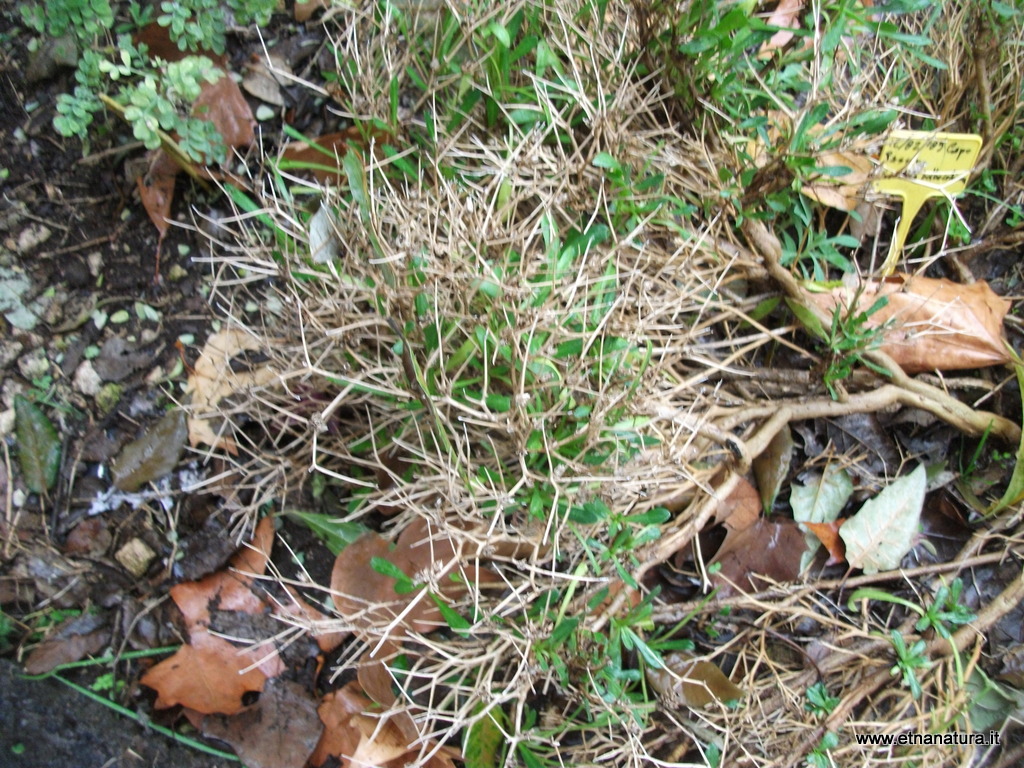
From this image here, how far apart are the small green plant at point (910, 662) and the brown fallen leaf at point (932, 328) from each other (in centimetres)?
62

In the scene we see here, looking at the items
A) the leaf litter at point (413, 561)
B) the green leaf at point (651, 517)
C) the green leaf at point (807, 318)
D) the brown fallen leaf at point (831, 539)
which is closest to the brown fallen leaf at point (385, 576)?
the leaf litter at point (413, 561)

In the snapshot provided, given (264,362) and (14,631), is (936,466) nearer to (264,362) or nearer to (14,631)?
(264,362)

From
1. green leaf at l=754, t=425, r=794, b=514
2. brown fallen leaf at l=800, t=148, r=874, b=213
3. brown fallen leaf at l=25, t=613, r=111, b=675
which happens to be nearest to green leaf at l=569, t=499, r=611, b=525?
green leaf at l=754, t=425, r=794, b=514

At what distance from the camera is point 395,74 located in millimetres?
1583

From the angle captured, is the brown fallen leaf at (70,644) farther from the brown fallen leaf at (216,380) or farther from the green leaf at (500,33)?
the green leaf at (500,33)

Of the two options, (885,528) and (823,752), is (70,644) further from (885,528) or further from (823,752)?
(885,528)

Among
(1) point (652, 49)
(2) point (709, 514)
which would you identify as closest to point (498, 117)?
(1) point (652, 49)

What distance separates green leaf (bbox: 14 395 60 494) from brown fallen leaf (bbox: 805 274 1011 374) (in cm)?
182

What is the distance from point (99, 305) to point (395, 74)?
3.14ft

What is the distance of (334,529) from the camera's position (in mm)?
1613

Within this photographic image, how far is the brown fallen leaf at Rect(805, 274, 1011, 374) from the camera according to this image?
167 centimetres

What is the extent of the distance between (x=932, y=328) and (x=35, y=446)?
213cm

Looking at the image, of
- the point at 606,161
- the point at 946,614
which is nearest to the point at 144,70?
the point at 606,161

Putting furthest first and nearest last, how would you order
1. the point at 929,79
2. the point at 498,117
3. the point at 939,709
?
the point at 929,79 < the point at 498,117 < the point at 939,709
